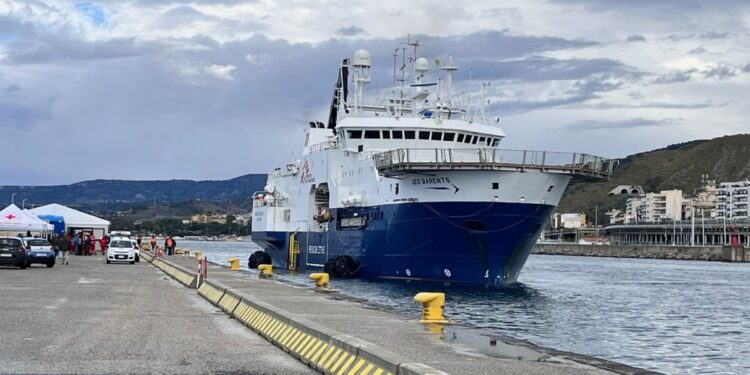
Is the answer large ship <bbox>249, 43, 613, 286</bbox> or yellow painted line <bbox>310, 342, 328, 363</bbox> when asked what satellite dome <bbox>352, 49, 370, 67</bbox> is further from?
yellow painted line <bbox>310, 342, 328, 363</bbox>

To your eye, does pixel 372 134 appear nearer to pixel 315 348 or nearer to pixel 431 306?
pixel 431 306

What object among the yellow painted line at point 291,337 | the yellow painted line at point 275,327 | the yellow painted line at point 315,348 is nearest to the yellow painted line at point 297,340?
the yellow painted line at point 291,337

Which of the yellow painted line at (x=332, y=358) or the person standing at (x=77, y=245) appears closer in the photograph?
the yellow painted line at (x=332, y=358)

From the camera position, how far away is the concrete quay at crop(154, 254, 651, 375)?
1209 centimetres

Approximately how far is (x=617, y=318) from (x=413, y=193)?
11790mm

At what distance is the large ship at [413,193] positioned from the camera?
126ft

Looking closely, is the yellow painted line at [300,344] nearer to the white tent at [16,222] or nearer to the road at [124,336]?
the road at [124,336]

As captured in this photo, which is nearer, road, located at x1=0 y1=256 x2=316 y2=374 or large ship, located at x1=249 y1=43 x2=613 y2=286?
road, located at x1=0 y1=256 x2=316 y2=374

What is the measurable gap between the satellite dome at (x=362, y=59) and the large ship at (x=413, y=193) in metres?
0.06

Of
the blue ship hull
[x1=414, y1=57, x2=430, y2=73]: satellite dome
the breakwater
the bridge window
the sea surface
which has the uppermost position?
[x1=414, y1=57, x2=430, y2=73]: satellite dome

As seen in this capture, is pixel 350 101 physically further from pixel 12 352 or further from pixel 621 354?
pixel 12 352

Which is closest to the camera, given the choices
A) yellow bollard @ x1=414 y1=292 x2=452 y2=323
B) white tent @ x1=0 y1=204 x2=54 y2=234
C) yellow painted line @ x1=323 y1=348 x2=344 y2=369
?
yellow painted line @ x1=323 y1=348 x2=344 y2=369

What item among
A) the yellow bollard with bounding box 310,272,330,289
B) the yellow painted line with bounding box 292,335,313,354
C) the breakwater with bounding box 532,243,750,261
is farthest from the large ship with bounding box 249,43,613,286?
the breakwater with bounding box 532,243,750,261

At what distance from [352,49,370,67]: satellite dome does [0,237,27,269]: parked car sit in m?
22.0
